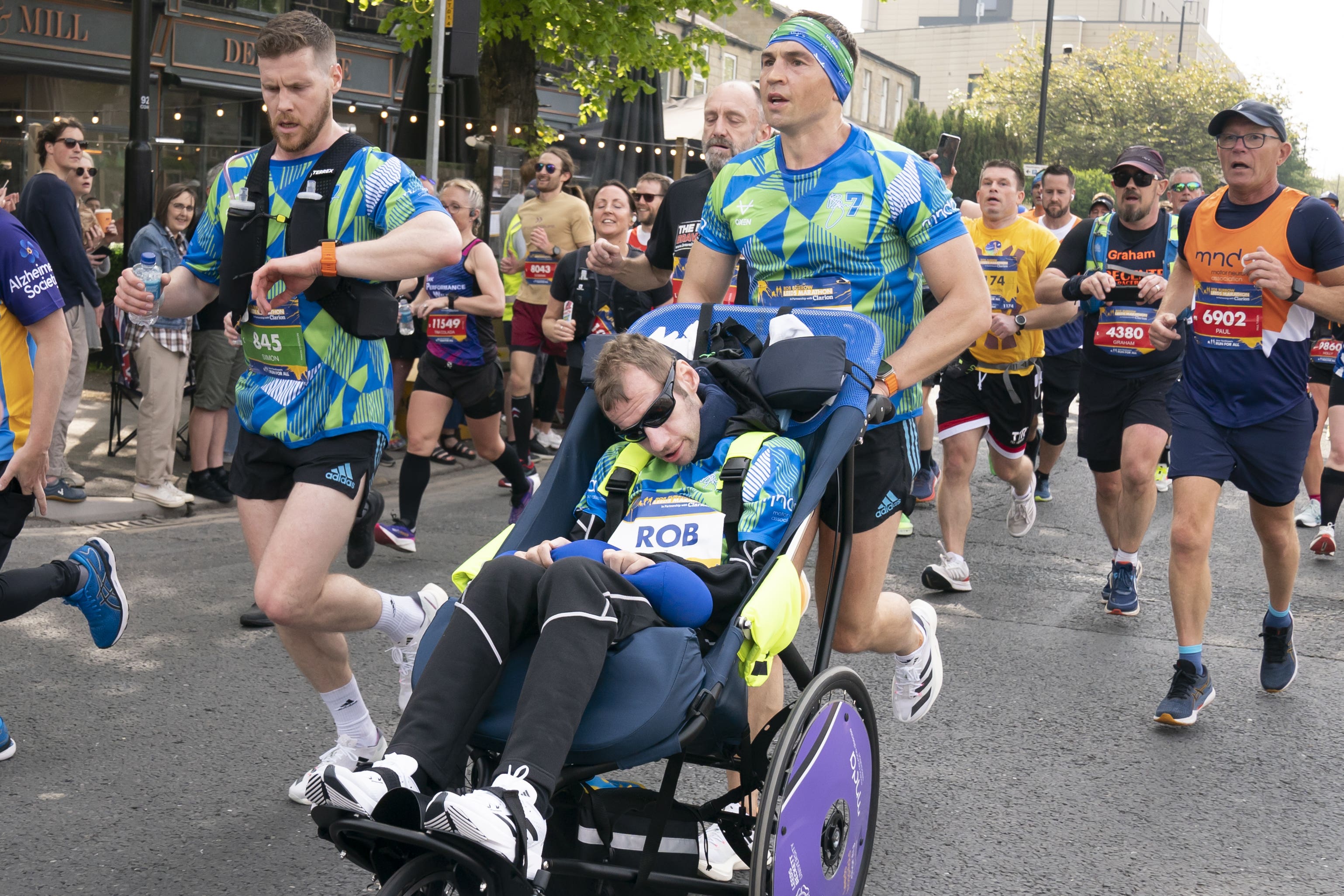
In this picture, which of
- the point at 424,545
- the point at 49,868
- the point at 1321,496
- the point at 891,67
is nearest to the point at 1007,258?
the point at 1321,496

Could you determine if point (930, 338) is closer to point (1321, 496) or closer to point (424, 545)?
point (424, 545)

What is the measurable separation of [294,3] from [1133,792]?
857 inches

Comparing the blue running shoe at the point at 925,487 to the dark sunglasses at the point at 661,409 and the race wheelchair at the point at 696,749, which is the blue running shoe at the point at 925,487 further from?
the dark sunglasses at the point at 661,409

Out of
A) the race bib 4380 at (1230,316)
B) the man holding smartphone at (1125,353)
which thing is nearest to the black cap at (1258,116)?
the race bib 4380 at (1230,316)

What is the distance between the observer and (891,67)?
237ft

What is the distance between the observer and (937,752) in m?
4.71

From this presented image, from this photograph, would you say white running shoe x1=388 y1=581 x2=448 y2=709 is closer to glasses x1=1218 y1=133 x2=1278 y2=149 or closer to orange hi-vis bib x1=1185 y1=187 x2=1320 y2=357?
orange hi-vis bib x1=1185 y1=187 x2=1320 y2=357

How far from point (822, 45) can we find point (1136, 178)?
3.74 meters

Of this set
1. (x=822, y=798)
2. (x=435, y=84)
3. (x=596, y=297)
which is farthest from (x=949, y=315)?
(x=435, y=84)

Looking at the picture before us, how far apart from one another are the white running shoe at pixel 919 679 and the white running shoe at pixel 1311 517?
236 inches

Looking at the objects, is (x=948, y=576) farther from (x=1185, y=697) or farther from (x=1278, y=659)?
(x=1185, y=697)

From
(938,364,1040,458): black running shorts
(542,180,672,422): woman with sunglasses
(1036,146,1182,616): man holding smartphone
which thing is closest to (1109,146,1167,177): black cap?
(1036,146,1182,616): man holding smartphone

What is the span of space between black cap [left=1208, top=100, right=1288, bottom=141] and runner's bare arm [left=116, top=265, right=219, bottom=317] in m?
3.73

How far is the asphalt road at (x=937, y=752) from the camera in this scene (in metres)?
3.72
